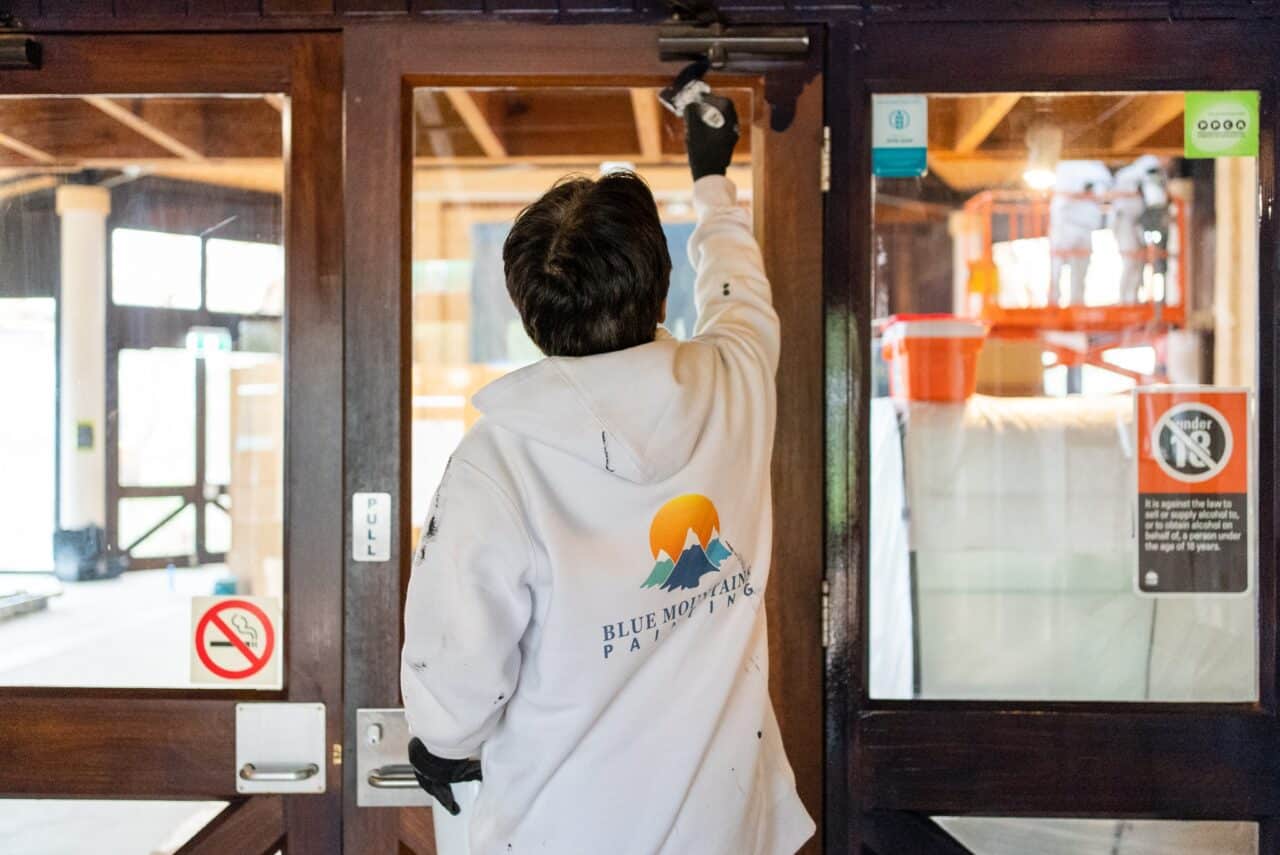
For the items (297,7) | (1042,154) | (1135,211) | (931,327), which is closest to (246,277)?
(297,7)

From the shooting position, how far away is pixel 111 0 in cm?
185

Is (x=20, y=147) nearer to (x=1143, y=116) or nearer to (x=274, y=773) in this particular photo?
(x=274, y=773)

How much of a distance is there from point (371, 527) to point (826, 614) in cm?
75

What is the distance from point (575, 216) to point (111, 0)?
1.04m

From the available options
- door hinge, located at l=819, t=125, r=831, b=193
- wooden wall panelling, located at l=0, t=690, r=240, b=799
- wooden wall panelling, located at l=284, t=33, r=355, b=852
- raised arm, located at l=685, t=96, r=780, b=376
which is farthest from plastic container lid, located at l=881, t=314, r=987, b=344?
wooden wall panelling, located at l=0, t=690, r=240, b=799

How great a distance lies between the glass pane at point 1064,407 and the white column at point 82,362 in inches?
51.2

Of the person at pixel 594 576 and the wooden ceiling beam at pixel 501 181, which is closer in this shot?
the person at pixel 594 576

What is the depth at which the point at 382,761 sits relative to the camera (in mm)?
1832

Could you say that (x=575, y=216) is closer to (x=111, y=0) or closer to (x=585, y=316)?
(x=585, y=316)

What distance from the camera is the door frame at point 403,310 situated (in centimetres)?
183

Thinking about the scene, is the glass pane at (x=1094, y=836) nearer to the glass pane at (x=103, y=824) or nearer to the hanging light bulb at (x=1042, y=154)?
the hanging light bulb at (x=1042, y=154)

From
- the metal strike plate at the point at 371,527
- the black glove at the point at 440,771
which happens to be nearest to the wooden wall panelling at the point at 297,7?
the metal strike plate at the point at 371,527

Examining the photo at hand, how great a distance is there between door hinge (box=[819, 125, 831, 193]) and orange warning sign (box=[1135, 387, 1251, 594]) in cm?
62

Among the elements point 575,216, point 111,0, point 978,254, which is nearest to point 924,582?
point 978,254
